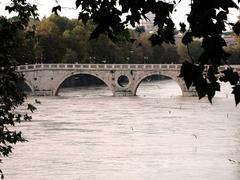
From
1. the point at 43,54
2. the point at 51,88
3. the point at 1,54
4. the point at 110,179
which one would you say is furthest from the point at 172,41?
the point at 43,54

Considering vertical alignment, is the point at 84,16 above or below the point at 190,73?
above

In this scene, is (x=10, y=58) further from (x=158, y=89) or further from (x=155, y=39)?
(x=158, y=89)

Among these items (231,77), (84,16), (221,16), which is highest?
(84,16)

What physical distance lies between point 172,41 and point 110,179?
2050 centimetres

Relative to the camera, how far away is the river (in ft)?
82.5

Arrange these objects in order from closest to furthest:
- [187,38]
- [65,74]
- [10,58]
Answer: [187,38] → [10,58] → [65,74]

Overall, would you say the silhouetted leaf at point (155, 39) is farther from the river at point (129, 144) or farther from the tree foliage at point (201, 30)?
the river at point (129, 144)

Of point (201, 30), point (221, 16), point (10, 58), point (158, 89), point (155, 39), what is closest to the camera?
point (201, 30)

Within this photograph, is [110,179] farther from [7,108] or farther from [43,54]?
[43,54]

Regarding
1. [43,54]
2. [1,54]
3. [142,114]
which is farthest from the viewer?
[43,54]

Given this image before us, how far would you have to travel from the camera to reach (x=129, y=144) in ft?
108

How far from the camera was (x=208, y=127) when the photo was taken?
129 feet

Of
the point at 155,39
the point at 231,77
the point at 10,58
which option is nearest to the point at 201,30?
the point at 231,77

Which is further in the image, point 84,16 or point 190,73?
point 84,16
